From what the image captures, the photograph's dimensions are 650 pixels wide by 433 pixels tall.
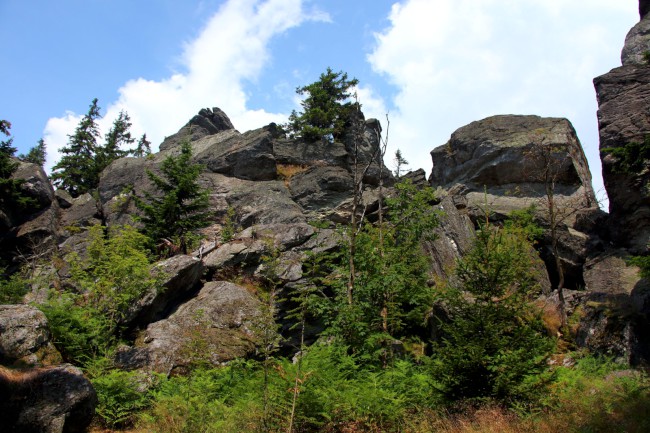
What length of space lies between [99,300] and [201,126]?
103 ft

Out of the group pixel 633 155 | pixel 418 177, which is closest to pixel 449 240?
pixel 633 155

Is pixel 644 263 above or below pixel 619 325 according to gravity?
above

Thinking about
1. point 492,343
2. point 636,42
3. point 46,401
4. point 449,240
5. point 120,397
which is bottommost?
point 120,397

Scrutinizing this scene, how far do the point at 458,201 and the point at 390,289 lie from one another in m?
13.6

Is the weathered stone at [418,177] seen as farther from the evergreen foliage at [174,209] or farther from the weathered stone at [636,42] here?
the evergreen foliage at [174,209]

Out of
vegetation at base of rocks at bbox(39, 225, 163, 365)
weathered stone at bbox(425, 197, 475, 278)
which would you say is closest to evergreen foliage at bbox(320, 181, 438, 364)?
weathered stone at bbox(425, 197, 475, 278)

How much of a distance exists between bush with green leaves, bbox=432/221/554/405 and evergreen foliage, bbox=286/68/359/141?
2422 centimetres

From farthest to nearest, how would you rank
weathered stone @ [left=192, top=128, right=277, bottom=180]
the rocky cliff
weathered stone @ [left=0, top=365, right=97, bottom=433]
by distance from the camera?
weathered stone @ [left=192, top=128, right=277, bottom=180], the rocky cliff, weathered stone @ [left=0, top=365, right=97, bottom=433]

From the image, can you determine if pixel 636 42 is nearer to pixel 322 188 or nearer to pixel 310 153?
pixel 322 188

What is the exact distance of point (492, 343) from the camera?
7844 mm

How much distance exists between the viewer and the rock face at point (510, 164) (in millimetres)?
25797

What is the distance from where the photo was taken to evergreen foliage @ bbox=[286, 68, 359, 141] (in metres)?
32.1

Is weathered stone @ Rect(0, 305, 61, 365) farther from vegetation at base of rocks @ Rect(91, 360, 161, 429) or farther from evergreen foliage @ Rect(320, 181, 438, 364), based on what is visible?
evergreen foliage @ Rect(320, 181, 438, 364)

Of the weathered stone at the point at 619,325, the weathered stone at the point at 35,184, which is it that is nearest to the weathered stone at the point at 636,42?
the weathered stone at the point at 619,325
